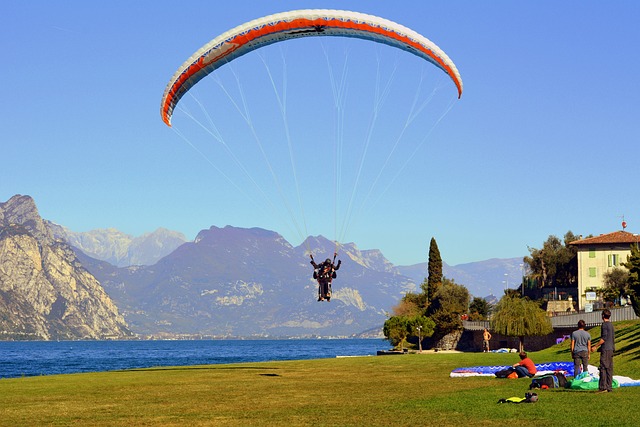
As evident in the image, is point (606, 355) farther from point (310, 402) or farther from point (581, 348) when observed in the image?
point (310, 402)

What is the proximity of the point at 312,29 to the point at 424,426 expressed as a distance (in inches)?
745

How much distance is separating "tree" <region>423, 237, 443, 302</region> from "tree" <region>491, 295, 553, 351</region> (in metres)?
36.0

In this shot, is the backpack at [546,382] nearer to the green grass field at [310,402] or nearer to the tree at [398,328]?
the green grass field at [310,402]

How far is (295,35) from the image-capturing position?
110 ft

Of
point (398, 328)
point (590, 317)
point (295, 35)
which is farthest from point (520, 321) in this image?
point (295, 35)

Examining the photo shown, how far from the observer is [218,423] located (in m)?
19.5

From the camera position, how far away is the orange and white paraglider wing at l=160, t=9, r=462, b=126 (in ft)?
107

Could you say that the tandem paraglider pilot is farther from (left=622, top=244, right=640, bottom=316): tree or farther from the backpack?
(left=622, top=244, right=640, bottom=316): tree

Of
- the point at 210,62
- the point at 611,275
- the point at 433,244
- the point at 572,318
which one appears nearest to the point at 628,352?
the point at 210,62

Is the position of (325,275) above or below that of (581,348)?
above

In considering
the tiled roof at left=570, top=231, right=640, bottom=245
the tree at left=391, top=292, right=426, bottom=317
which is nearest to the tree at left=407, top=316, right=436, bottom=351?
the tree at left=391, top=292, right=426, bottom=317

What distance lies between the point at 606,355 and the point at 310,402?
7627 millimetres

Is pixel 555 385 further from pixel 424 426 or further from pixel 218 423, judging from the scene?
pixel 218 423

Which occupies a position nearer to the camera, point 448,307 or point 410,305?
point 448,307
